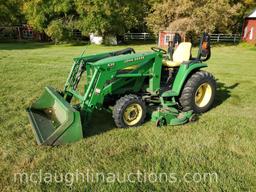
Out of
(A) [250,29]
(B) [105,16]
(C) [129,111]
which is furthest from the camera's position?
(A) [250,29]

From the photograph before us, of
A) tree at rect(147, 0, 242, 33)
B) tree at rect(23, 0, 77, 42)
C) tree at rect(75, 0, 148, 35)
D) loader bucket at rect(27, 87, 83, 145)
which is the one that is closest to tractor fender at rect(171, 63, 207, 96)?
loader bucket at rect(27, 87, 83, 145)

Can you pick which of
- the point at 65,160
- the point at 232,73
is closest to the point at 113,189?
the point at 65,160

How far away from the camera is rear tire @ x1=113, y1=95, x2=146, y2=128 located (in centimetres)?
454

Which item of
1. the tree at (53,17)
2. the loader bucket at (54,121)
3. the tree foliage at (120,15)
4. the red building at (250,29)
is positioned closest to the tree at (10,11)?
the tree foliage at (120,15)

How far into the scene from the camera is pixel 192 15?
23.3 meters

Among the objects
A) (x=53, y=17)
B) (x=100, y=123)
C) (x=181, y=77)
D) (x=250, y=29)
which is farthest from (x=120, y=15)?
(x=100, y=123)

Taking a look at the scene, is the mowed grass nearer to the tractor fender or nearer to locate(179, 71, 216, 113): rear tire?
locate(179, 71, 216, 113): rear tire

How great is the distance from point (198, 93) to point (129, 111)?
2.04 metres

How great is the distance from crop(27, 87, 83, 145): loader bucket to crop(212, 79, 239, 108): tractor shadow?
3654 mm

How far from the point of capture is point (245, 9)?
32.6 m

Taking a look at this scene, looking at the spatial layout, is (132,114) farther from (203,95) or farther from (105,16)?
(105,16)

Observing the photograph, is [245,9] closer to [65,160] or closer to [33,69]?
[33,69]

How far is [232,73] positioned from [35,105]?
8.24 m

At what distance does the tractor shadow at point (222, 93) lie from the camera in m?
6.67
